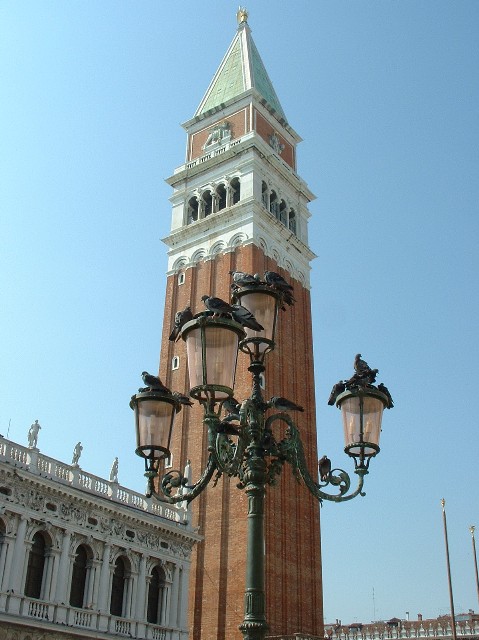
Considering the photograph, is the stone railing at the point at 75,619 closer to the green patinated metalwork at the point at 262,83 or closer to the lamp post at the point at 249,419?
the lamp post at the point at 249,419

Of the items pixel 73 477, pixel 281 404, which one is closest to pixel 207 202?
pixel 73 477

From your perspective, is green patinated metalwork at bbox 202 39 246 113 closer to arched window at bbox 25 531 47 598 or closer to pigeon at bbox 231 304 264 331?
arched window at bbox 25 531 47 598

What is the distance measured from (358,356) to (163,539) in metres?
22.0

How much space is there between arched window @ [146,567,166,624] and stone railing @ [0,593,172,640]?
0.57 m

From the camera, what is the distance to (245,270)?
4075 cm

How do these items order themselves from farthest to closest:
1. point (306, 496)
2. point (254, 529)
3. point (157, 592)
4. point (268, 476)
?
point (306, 496)
point (157, 592)
point (268, 476)
point (254, 529)

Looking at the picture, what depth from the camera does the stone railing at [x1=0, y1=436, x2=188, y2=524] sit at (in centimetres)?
2397

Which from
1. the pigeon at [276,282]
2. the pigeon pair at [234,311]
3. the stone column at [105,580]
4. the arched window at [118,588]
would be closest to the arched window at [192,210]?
the arched window at [118,588]

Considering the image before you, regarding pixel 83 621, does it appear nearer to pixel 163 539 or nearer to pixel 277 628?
pixel 163 539

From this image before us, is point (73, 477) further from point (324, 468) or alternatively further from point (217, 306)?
point (217, 306)

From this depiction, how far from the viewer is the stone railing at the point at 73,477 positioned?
24.0 metres

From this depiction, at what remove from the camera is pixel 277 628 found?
110 feet

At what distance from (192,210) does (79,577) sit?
25.8 metres

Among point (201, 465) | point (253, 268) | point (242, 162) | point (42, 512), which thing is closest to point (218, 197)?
point (242, 162)
